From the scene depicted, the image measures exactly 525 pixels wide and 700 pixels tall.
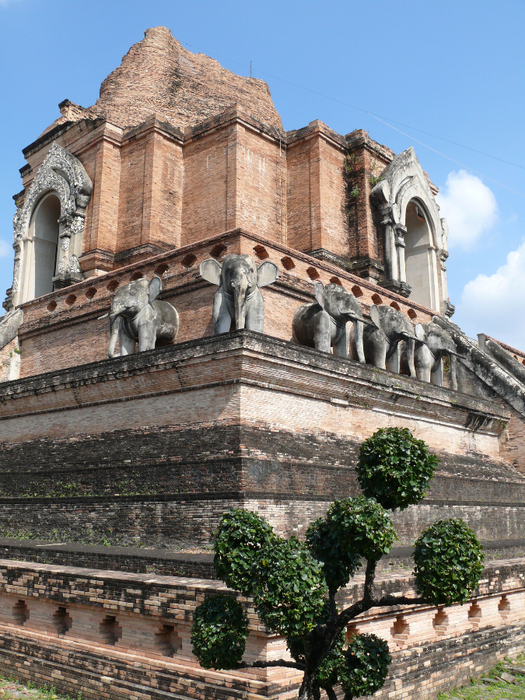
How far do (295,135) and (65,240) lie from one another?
19.3 ft

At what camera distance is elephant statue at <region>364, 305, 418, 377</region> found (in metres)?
12.0

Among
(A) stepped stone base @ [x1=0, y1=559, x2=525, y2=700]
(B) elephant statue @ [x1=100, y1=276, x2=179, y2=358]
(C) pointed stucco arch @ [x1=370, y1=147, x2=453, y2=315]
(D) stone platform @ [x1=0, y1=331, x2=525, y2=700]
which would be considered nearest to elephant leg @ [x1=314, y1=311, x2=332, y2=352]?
(D) stone platform @ [x1=0, y1=331, x2=525, y2=700]

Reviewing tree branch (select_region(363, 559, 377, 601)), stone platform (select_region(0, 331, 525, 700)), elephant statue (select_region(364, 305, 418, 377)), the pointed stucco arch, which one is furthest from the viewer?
the pointed stucco arch

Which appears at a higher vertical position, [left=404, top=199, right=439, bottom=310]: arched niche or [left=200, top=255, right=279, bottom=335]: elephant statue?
[left=404, top=199, right=439, bottom=310]: arched niche

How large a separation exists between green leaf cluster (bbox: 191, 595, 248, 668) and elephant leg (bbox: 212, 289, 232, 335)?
5624mm

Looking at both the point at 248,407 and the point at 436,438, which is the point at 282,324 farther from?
the point at 248,407

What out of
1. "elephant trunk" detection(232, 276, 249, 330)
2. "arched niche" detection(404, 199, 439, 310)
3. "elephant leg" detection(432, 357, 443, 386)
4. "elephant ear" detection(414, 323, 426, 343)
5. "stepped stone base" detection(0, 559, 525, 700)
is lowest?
"stepped stone base" detection(0, 559, 525, 700)

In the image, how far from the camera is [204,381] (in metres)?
8.01

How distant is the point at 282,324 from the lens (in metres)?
12.0

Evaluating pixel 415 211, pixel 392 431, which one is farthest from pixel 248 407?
pixel 415 211

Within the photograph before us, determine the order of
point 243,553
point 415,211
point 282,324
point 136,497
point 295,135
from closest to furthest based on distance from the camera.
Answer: point 243,553 → point 136,497 → point 282,324 → point 295,135 → point 415,211

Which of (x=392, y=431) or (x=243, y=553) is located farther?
(x=392, y=431)

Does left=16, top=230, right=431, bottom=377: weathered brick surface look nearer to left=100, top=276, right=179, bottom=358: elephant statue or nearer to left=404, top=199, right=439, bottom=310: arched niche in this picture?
left=100, top=276, right=179, bottom=358: elephant statue

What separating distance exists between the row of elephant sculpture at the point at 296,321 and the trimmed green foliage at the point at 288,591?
5.79m
